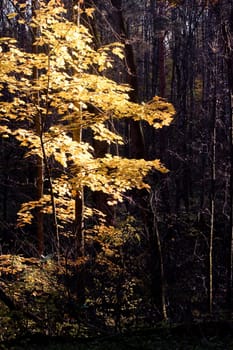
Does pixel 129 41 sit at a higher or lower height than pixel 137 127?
higher

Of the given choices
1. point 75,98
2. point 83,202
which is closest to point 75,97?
point 75,98

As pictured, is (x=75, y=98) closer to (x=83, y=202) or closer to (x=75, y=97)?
(x=75, y=97)

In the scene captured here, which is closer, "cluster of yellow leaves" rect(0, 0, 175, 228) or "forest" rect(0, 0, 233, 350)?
"forest" rect(0, 0, 233, 350)

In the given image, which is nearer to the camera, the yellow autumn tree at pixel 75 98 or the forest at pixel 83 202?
the forest at pixel 83 202

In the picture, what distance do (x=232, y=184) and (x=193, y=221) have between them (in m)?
8.05

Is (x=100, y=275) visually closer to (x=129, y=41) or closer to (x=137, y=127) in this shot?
(x=137, y=127)

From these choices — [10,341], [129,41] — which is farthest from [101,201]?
[10,341]

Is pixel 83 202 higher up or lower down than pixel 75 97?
lower down

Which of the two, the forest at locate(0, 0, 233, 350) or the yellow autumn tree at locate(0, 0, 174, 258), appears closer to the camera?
the forest at locate(0, 0, 233, 350)

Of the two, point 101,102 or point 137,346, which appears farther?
point 101,102

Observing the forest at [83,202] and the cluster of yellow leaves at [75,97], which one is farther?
the cluster of yellow leaves at [75,97]

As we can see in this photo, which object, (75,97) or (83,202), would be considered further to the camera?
(83,202)

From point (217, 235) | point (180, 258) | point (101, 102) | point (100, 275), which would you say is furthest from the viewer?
point (217, 235)

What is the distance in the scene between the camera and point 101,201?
1105cm
